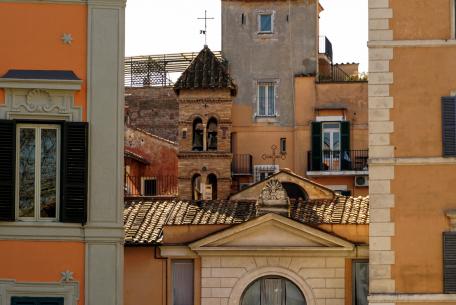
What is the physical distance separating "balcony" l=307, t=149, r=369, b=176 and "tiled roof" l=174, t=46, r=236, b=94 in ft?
14.3

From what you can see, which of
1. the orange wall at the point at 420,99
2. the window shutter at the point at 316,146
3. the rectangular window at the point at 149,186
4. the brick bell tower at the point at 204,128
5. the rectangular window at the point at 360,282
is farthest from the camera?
the rectangular window at the point at 149,186

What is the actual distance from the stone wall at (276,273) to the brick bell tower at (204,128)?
21379 millimetres

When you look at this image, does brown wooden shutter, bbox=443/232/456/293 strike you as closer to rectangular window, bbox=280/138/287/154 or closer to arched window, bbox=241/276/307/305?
arched window, bbox=241/276/307/305

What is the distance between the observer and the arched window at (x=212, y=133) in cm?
5678

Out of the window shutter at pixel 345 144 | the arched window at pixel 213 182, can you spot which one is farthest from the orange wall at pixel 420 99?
the window shutter at pixel 345 144

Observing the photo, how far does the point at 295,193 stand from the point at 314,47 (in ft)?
65.2

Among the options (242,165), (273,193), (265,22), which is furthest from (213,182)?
(273,193)

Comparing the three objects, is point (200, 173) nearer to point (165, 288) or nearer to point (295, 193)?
point (295, 193)

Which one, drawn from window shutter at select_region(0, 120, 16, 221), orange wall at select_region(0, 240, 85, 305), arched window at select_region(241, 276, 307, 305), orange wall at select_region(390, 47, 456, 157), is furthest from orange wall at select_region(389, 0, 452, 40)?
window shutter at select_region(0, 120, 16, 221)

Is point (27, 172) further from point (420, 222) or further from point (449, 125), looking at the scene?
point (449, 125)

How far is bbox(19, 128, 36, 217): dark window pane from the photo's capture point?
2762 centimetres

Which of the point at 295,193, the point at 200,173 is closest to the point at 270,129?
the point at 200,173

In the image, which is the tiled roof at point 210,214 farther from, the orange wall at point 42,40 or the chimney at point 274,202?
the orange wall at point 42,40

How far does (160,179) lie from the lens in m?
60.6
